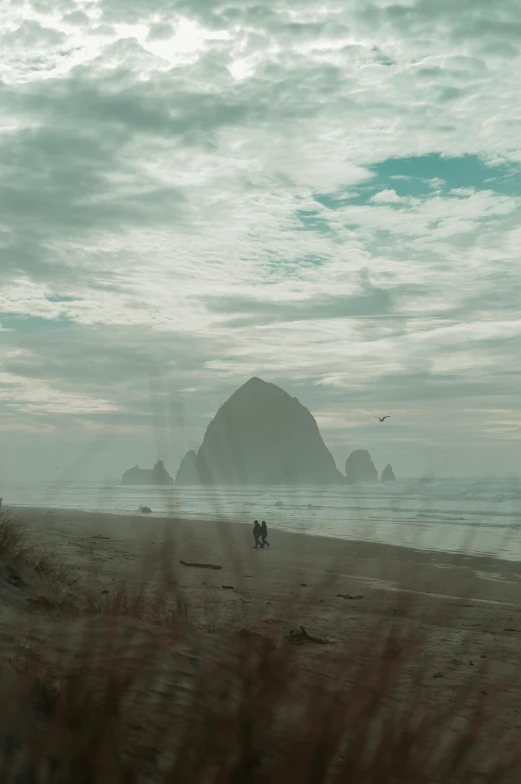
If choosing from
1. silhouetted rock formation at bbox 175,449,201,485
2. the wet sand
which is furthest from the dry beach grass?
silhouetted rock formation at bbox 175,449,201,485

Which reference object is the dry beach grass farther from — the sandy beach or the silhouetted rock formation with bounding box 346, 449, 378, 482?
the silhouetted rock formation with bounding box 346, 449, 378, 482

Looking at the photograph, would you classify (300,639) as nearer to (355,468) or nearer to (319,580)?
(355,468)

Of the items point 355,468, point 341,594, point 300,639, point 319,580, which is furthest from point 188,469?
point 341,594

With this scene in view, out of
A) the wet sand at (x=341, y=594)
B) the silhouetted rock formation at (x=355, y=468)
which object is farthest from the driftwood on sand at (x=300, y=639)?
the silhouetted rock formation at (x=355, y=468)

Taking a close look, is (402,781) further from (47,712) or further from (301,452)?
(301,452)

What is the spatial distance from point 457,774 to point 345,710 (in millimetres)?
315

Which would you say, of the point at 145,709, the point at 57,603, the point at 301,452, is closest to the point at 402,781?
the point at 145,709

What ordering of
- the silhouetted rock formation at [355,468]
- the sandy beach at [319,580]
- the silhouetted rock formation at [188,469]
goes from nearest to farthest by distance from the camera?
the sandy beach at [319,580] < the silhouetted rock formation at [188,469] < the silhouetted rock formation at [355,468]

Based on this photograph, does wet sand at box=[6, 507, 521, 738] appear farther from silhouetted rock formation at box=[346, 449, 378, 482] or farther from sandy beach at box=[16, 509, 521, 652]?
silhouetted rock formation at box=[346, 449, 378, 482]

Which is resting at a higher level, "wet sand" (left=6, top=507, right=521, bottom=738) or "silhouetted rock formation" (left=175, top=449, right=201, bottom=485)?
"silhouetted rock formation" (left=175, top=449, right=201, bottom=485)

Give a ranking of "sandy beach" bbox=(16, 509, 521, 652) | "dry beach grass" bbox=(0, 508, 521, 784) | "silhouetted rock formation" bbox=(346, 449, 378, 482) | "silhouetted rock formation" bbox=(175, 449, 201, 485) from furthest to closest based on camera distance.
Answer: "silhouetted rock formation" bbox=(346, 449, 378, 482), "silhouetted rock formation" bbox=(175, 449, 201, 485), "sandy beach" bbox=(16, 509, 521, 652), "dry beach grass" bbox=(0, 508, 521, 784)

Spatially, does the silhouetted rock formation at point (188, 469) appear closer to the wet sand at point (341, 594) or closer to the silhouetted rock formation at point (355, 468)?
the wet sand at point (341, 594)

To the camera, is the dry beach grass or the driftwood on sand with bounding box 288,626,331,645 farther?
the driftwood on sand with bounding box 288,626,331,645

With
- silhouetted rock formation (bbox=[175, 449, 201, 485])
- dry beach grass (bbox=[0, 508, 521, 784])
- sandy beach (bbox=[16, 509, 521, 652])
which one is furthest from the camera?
silhouetted rock formation (bbox=[175, 449, 201, 485])
